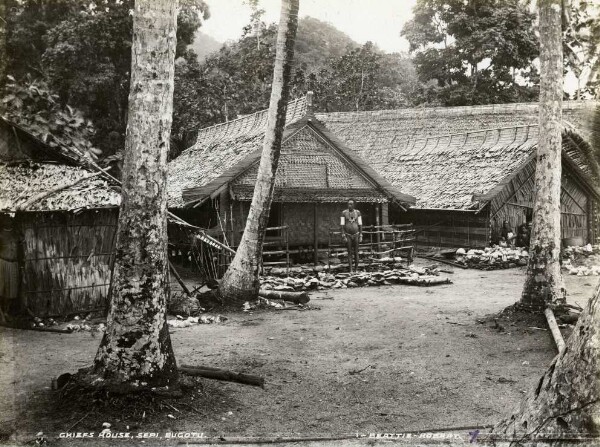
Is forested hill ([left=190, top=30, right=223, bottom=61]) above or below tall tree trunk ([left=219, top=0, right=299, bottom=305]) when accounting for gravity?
above

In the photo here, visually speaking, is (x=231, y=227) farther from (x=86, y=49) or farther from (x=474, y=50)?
(x=474, y=50)

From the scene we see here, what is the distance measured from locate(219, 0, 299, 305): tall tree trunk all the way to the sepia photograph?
1.8 inches

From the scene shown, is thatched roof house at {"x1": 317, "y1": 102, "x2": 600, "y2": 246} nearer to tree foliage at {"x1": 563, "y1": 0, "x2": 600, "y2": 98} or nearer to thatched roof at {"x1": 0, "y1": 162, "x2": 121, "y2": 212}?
tree foliage at {"x1": 563, "y1": 0, "x2": 600, "y2": 98}

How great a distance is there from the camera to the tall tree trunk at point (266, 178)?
10.6 metres

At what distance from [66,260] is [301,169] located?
28.7 feet

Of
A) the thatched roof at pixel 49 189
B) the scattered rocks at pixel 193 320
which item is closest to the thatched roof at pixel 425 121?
the scattered rocks at pixel 193 320

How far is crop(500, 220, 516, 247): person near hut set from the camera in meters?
19.5

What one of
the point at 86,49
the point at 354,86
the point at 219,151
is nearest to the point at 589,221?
the point at 219,151

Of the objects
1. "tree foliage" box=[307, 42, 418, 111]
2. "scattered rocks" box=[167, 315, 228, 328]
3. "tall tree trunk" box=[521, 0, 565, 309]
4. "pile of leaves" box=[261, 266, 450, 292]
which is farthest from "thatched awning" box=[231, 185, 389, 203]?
"tree foliage" box=[307, 42, 418, 111]

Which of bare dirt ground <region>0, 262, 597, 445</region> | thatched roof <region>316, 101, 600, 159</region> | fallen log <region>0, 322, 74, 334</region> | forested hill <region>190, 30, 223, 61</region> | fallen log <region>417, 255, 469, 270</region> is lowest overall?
bare dirt ground <region>0, 262, 597, 445</region>

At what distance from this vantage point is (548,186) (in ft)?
30.0

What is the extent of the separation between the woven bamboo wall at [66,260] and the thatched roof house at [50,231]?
0.05 feet

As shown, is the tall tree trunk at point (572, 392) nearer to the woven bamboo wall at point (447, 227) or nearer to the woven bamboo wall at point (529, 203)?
the woven bamboo wall at point (447, 227)

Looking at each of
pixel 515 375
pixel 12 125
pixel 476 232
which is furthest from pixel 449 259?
pixel 12 125
